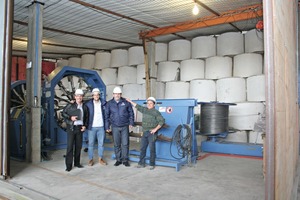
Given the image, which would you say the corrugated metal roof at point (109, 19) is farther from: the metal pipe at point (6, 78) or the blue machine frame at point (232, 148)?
the blue machine frame at point (232, 148)

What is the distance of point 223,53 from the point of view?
29.3ft

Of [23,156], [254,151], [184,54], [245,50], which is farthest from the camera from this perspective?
[184,54]

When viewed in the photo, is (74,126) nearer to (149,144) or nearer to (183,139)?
(149,144)

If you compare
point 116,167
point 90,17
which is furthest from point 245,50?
point 116,167

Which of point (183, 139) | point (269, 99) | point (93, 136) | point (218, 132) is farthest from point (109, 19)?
point (269, 99)

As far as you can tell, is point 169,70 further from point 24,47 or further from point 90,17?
point 24,47

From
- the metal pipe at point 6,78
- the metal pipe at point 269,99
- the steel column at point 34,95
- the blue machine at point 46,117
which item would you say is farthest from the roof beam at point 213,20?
the metal pipe at point 269,99

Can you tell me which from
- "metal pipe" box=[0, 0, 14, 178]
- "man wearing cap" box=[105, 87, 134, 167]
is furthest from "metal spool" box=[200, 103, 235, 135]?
"metal pipe" box=[0, 0, 14, 178]

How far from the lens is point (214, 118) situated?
7.71 metres

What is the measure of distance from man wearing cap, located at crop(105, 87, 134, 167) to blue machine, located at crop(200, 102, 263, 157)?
2.58 meters

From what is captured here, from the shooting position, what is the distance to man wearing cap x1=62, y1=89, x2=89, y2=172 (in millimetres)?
5754

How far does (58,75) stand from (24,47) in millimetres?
4903

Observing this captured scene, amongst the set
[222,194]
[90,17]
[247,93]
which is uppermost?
[90,17]

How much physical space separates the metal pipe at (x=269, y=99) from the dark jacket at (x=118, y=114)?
13.3ft
